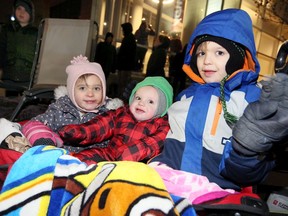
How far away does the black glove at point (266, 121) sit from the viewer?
0.90 metres

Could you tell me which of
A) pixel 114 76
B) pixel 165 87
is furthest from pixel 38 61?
pixel 114 76

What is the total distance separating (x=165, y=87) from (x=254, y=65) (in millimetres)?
510

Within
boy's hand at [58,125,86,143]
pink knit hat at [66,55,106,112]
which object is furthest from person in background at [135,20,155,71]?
boy's hand at [58,125,86,143]

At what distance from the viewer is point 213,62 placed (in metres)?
1.44

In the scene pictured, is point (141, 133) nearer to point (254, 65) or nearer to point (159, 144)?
point (159, 144)

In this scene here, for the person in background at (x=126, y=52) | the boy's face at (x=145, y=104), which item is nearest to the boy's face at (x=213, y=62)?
the boy's face at (x=145, y=104)

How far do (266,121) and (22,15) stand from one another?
8.28 ft

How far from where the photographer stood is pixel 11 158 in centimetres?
112

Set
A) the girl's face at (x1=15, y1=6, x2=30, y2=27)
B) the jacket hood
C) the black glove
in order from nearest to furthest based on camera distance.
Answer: the black glove, the jacket hood, the girl's face at (x1=15, y1=6, x2=30, y2=27)

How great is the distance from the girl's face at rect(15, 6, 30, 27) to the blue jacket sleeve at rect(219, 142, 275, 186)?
93.1 inches

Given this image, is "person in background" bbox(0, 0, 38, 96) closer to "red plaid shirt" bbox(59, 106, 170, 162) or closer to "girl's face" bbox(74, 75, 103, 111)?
"girl's face" bbox(74, 75, 103, 111)

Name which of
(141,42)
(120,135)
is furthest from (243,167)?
(141,42)

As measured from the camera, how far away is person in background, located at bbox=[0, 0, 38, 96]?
2773 mm

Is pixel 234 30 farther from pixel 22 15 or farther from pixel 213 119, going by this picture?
pixel 22 15
